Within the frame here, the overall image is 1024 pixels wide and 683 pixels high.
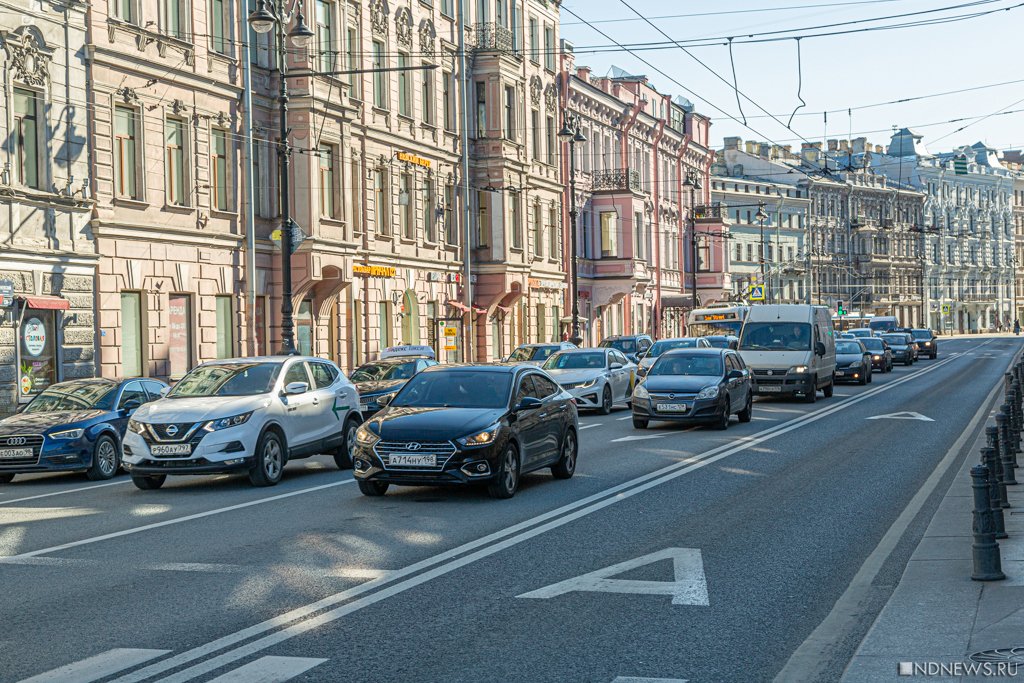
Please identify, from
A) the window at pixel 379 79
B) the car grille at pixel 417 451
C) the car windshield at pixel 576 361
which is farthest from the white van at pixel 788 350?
the car grille at pixel 417 451

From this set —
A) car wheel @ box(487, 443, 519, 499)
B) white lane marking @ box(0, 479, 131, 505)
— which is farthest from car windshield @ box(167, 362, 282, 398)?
car wheel @ box(487, 443, 519, 499)

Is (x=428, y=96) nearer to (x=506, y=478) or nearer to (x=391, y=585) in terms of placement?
(x=506, y=478)

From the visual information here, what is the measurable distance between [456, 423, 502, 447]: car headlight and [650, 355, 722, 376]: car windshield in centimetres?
1164

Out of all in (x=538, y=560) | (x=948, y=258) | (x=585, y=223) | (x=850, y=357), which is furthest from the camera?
(x=948, y=258)

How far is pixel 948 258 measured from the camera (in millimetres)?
142750

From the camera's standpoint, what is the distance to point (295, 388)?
17016 mm

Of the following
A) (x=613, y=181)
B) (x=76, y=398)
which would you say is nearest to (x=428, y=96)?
(x=613, y=181)

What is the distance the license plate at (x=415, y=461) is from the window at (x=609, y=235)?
164 ft

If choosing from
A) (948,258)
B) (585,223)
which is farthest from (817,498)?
(948,258)

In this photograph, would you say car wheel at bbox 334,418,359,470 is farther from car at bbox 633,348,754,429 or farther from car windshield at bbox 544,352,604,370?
car windshield at bbox 544,352,604,370

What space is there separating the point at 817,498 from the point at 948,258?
136114 mm

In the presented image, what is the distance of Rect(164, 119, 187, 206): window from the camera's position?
31.1m

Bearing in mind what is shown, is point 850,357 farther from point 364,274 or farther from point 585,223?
point 585,223

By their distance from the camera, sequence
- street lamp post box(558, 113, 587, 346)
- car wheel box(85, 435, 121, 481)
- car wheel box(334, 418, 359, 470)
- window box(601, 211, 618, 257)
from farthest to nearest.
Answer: window box(601, 211, 618, 257)
street lamp post box(558, 113, 587, 346)
car wheel box(334, 418, 359, 470)
car wheel box(85, 435, 121, 481)
